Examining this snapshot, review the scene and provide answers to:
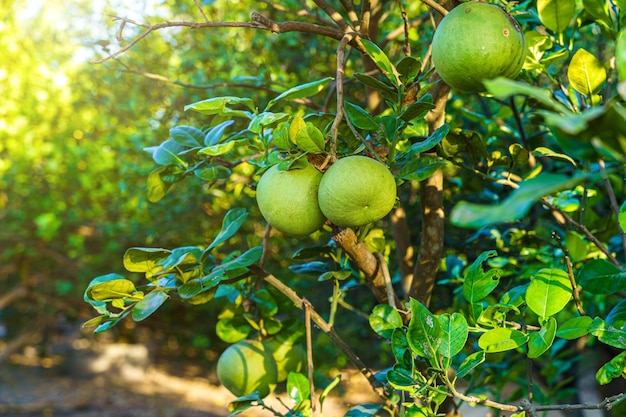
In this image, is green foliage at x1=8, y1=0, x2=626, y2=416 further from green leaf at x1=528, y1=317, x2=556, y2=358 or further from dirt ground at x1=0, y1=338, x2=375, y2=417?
dirt ground at x1=0, y1=338, x2=375, y2=417

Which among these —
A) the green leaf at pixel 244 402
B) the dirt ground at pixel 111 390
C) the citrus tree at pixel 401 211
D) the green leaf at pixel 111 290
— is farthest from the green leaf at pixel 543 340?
the dirt ground at pixel 111 390

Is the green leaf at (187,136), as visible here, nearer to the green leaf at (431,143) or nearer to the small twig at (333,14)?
the small twig at (333,14)

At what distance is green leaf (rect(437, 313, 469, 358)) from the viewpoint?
0.72m

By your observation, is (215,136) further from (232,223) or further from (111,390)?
(111,390)

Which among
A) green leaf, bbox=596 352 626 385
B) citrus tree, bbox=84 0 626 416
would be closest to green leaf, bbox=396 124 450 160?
citrus tree, bbox=84 0 626 416

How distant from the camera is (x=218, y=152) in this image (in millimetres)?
830

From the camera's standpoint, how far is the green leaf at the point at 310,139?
729 millimetres

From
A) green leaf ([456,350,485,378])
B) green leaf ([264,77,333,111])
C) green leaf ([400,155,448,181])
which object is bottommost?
green leaf ([456,350,485,378])

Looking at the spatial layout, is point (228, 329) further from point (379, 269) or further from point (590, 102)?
point (590, 102)

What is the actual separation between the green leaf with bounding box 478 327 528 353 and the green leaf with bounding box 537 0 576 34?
18.0 inches

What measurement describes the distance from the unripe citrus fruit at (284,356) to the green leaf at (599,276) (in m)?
0.56

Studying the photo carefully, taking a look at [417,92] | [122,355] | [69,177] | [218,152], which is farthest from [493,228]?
[122,355]

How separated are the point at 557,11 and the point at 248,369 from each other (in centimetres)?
76

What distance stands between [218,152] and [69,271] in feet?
15.0
